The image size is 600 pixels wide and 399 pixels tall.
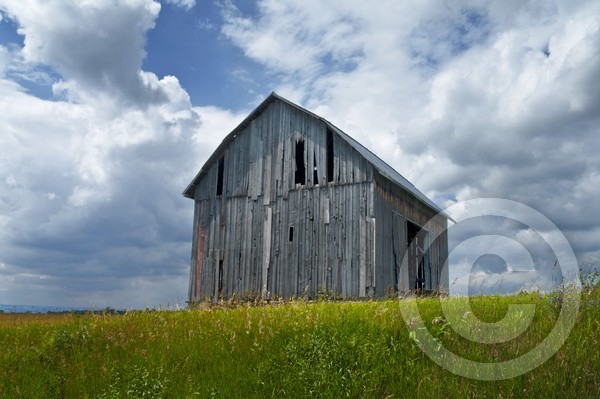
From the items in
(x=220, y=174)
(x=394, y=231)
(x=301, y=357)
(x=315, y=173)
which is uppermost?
(x=220, y=174)

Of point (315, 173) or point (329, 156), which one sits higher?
point (329, 156)

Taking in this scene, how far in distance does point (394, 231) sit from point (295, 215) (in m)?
3.83

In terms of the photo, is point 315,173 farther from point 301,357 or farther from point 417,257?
point 301,357

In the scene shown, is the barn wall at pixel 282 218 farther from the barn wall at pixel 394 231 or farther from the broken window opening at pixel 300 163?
the barn wall at pixel 394 231

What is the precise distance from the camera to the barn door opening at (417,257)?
2334 centimetres

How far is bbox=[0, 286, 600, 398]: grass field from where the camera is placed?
23.8ft

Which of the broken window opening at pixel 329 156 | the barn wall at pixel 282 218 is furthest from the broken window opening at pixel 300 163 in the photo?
the broken window opening at pixel 329 156

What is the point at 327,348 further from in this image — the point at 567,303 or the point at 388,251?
the point at 388,251

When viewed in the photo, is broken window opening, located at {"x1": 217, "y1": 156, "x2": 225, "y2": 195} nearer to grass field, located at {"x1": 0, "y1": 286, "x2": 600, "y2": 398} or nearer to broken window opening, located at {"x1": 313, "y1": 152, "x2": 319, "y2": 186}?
broken window opening, located at {"x1": 313, "y1": 152, "x2": 319, "y2": 186}

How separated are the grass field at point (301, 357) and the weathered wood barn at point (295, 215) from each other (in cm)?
782

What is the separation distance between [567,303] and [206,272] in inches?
586

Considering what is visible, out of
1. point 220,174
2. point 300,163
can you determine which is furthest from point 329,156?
point 220,174

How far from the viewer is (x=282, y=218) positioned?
20.0m

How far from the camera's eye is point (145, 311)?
12805 mm
